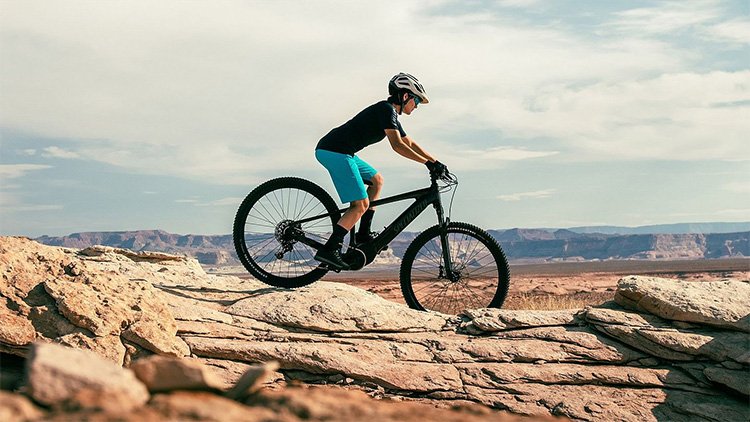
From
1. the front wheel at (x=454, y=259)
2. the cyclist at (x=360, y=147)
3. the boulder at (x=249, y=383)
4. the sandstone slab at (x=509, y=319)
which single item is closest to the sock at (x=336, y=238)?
the cyclist at (x=360, y=147)

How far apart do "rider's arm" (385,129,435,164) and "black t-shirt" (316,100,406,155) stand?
101 mm

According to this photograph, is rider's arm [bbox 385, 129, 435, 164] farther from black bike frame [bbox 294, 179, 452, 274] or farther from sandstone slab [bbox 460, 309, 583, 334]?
sandstone slab [bbox 460, 309, 583, 334]

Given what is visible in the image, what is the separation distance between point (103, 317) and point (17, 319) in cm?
83

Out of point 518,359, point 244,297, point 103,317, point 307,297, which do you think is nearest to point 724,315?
point 518,359

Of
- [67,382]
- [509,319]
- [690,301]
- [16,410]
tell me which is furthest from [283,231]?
[16,410]

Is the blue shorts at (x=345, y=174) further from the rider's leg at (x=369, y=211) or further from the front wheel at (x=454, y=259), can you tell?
the front wheel at (x=454, y=259)

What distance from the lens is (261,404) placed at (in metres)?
3.22

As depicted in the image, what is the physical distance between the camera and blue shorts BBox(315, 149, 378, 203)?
831cm

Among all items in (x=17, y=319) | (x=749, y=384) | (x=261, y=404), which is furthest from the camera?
(x=749, y=384)

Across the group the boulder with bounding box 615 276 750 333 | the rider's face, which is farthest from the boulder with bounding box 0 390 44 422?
the boulder with bounding box 615 276 750 333

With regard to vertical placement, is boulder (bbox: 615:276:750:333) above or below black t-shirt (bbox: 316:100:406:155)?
below

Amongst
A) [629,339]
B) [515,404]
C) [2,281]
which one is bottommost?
[515,404]

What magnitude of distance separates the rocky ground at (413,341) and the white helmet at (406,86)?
243 cm

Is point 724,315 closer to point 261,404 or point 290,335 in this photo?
point 290,335
